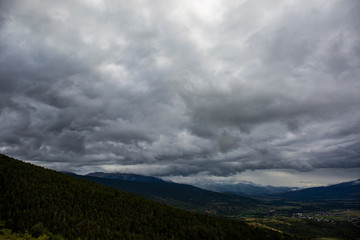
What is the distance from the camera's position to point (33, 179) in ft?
219

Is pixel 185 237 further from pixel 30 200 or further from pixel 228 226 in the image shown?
pixel 30 200

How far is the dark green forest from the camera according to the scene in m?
37.4

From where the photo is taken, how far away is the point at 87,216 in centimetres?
4888

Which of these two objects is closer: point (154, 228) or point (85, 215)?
point (85, 215)

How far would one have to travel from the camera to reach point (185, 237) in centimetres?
4844

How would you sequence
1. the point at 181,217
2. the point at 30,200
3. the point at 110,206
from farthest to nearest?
1. the point at 181,217
2. the point at 110,206
3. the point at 30,200

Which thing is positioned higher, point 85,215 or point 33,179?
point 33,179

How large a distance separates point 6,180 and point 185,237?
170ft

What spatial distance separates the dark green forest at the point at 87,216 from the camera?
3738 centimetres

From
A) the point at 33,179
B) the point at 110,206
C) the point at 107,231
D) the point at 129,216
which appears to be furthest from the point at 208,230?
the point at 33,179

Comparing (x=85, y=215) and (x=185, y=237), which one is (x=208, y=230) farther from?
(x=85, y=215)

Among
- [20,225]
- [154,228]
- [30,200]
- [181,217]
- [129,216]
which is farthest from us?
[181,217]

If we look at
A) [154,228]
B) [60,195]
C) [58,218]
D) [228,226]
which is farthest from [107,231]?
[228,226]

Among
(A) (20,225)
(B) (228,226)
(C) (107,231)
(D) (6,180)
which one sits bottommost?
(B) (228,226)
